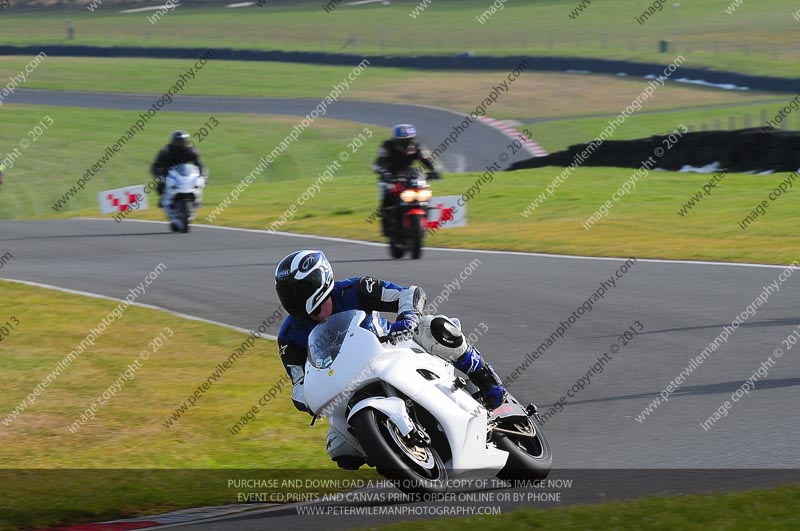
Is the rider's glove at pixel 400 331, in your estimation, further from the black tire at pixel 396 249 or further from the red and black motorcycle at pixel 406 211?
the black tire at pixel 396 249

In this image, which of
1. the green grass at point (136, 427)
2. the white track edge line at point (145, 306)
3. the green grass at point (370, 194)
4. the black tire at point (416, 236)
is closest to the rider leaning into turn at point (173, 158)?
the green grass at point (370, 194)

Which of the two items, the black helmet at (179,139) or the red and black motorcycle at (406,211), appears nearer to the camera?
the red and black motorcycle at (406,211)

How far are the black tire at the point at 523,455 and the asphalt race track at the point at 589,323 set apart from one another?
24 centimetres

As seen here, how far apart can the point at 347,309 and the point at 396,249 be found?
32.5 ft

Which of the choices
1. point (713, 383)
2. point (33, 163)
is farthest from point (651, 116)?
point (713, 383)

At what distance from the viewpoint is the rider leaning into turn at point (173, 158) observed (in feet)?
69.8

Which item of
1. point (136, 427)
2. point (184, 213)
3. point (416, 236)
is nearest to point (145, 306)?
point (416, 236)

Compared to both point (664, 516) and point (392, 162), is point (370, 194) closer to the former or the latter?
point (392, 162)

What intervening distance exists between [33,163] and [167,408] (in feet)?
88.7

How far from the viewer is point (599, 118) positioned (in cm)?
4300

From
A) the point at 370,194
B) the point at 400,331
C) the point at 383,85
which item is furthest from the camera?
the point at 383,85

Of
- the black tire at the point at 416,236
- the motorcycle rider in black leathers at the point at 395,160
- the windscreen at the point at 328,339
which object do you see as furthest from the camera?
the motorcycle rider in black leathers at the point at 395,160

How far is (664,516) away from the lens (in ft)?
18.5

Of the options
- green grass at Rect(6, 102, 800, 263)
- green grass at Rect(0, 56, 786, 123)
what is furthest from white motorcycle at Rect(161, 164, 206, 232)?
green grass at Rect(0, 56, 786, 123)
